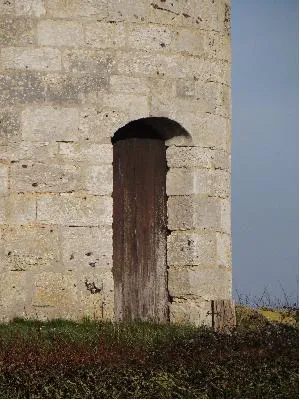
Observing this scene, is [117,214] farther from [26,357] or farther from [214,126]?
[26,357]

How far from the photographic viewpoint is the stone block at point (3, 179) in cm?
1027

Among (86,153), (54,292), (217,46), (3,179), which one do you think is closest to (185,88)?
(217,46)

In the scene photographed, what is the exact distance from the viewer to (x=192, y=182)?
1101cm

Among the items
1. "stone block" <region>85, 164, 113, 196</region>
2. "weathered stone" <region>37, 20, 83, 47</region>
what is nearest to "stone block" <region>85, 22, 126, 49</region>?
"weathered stone" <region>37, 20, 83, 47</region>

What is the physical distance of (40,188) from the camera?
1032cm

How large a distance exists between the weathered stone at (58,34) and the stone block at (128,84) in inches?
24.4

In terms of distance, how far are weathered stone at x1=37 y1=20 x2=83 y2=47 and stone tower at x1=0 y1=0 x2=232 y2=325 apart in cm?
2

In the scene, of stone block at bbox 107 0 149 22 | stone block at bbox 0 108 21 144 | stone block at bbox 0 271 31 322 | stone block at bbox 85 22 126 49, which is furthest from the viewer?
stone block at bbox 107 0 149 22

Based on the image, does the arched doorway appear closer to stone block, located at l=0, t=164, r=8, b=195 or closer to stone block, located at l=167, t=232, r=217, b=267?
stone block, located at l=167, t=232, r=217, b=267

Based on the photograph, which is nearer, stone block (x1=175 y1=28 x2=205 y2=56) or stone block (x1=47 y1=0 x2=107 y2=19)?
stone block (x1=47 y1=0 x2=107 y2=19)

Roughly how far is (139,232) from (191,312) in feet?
3.94

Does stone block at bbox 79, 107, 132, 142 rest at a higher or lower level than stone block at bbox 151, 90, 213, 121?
lower

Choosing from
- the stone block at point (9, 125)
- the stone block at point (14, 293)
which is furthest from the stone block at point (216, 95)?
the stone block at point (14, 293)

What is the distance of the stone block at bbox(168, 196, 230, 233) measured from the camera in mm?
10969
